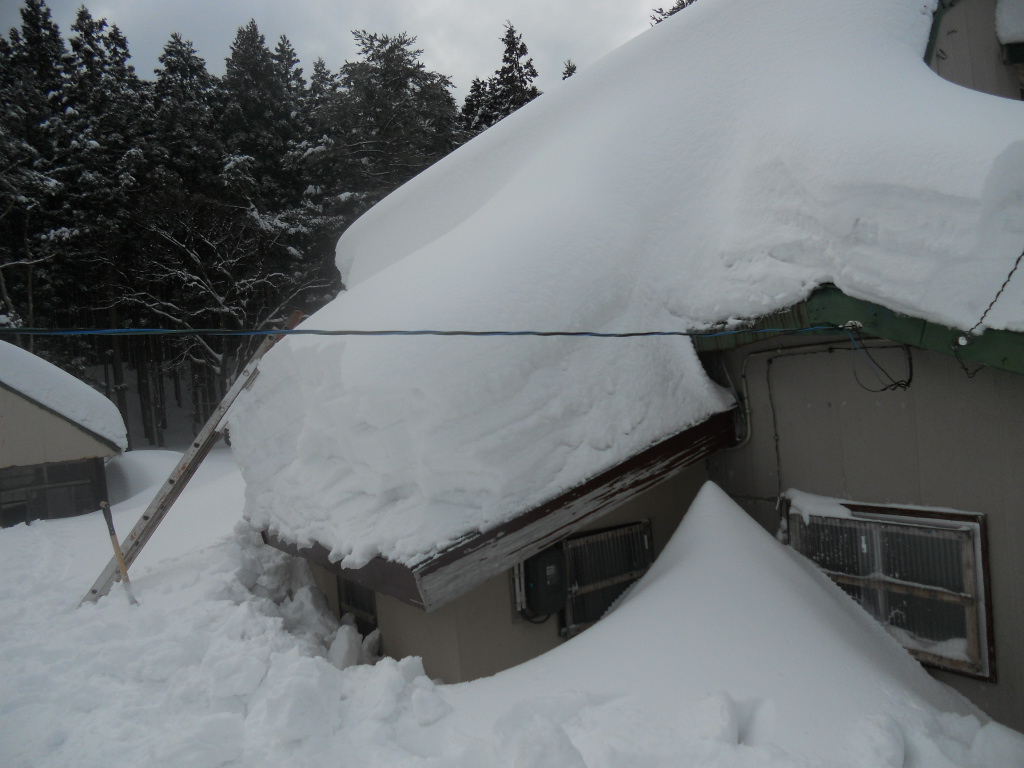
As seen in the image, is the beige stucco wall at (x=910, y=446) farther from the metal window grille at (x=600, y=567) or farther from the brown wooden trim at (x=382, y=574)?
the brown wooden trim at (x=382, y=574)

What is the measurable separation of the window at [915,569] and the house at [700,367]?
0.07ft

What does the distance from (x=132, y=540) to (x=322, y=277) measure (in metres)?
16.9

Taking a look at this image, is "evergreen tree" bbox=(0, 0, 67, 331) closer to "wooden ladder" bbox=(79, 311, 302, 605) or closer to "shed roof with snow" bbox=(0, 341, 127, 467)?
"shed roof with snow" bbox=(0, 341, 127, 467)

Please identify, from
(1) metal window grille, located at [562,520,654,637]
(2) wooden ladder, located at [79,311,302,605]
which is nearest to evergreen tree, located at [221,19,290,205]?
(2) wooden ladder, located at [79,311,302,605]

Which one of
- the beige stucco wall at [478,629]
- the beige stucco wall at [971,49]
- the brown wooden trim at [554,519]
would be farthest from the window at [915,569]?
the beige stucco wall at [971,49]

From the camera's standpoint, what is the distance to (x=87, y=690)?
3777mm

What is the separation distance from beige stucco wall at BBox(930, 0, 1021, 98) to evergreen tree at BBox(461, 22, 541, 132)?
19.9 m

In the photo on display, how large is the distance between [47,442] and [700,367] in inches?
474

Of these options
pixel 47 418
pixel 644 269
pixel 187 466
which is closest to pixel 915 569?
pixel 644 269

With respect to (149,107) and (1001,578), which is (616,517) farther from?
(149,107)

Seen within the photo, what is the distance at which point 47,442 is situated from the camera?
36.7 feet

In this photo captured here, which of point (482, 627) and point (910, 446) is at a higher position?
point (910, 446)

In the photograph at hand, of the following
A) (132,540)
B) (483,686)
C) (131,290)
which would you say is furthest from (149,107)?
(483,686)

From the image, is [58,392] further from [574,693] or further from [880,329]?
[880,329]
